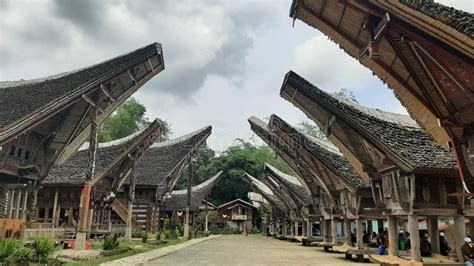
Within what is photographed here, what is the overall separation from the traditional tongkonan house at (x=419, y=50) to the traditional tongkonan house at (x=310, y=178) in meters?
13.0

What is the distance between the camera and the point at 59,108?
12.2 metres

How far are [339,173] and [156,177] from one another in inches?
758

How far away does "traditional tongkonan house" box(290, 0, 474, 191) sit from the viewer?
14.8 feet

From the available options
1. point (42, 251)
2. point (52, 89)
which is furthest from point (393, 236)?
point (52, 89)

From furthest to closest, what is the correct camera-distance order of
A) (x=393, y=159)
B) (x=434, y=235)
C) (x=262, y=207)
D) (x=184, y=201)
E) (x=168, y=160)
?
(x=262, y=207), (x=184, y=201), (x=168, y=160), (x=434, y=235), (x=393, y=159)

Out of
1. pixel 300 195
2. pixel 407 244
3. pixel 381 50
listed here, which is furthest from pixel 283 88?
pixel 300 195

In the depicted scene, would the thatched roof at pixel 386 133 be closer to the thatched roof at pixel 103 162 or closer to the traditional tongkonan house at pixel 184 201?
the thatched roof at pixel 103 162

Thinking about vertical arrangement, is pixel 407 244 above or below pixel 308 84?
below

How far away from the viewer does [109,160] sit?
23453 mm

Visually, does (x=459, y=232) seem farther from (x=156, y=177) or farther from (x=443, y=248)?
(x=156, y=177)

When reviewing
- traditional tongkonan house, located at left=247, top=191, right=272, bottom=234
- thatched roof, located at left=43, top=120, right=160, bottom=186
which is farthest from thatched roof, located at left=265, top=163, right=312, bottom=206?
traditional tongkonan house, located at left=247, top=191, right=272, bottom=234

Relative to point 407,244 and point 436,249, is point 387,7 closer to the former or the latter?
point 436,249

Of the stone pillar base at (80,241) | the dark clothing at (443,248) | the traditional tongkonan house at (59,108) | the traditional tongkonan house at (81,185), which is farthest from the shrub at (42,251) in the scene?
the dark clothing at (443,248)

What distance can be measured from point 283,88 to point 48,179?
1768 cm
